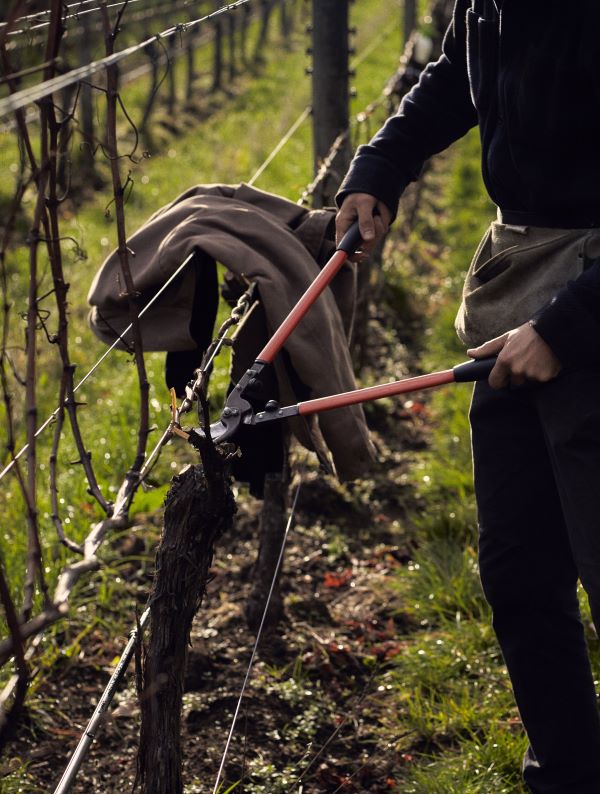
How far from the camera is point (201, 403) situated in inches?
77.1

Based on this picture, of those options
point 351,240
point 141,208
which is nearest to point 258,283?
point 351,240

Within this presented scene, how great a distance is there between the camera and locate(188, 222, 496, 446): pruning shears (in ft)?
6.81

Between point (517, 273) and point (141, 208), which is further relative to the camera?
point (141, 208)

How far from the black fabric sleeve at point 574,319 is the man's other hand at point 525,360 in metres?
0.01

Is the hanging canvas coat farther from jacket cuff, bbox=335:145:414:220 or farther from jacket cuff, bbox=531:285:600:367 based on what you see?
jacket cuff, bbox=531:285:600:367

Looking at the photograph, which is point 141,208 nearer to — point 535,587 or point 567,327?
point 535,587

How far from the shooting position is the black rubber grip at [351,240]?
254cm

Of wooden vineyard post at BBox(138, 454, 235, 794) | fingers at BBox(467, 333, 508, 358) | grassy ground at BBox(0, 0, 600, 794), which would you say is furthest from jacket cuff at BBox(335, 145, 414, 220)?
wooden vineyard post at BBox(138, 454, 235, 794)

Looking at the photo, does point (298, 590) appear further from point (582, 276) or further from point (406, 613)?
point (582, 276)

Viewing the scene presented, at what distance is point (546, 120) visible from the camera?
2078 mm

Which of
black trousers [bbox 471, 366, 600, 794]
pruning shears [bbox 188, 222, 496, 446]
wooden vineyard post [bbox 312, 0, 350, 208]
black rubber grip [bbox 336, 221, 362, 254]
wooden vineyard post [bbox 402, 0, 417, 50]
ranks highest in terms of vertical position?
wooden vineyard post [bbox 402, 0, 417, 50]

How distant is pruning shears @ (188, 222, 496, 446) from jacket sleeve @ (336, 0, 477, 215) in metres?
0.13

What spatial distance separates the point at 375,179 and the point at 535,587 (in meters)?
1.05

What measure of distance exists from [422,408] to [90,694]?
272cm
